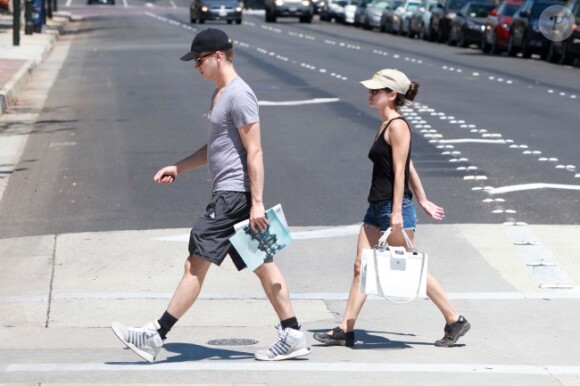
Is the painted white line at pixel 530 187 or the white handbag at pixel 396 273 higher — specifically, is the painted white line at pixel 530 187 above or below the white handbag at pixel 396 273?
below

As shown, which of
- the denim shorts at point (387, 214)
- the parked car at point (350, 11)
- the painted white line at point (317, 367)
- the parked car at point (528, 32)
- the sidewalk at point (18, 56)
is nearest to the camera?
the painted white line at point (317, 367)

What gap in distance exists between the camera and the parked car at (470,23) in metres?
45.7

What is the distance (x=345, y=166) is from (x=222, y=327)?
7.13 m

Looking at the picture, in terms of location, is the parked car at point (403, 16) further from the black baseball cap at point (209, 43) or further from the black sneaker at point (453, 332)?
the black baseball cap at point (209, 43)

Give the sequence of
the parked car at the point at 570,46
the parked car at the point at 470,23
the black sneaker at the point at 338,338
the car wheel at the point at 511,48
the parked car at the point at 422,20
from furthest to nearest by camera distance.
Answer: the parked car at the point at 422,20, the parked car at the point at 470,23, the car wheel at the point at 511,48, the parked car at the point at 570,46, the black sneaker at the point at 338,338

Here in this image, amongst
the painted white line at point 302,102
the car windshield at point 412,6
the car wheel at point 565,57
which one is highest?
the painted white line at point 302,102

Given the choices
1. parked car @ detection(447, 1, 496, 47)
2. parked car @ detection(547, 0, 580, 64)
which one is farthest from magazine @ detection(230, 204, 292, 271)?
parked car @ detection(447, 1, 496, 47)

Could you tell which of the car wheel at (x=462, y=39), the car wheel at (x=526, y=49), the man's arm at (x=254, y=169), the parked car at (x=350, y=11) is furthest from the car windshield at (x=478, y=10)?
the man's arm at (x=254, y=169)

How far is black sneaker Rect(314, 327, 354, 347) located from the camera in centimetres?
781

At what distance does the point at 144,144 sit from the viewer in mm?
17547

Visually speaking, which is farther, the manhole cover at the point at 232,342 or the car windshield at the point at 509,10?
the car windshield at the point at 509,10

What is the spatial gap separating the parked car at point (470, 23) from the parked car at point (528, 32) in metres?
4.72

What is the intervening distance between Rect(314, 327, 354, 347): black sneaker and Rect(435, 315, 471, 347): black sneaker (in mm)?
488

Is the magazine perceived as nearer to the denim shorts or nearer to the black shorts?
the black shorts
